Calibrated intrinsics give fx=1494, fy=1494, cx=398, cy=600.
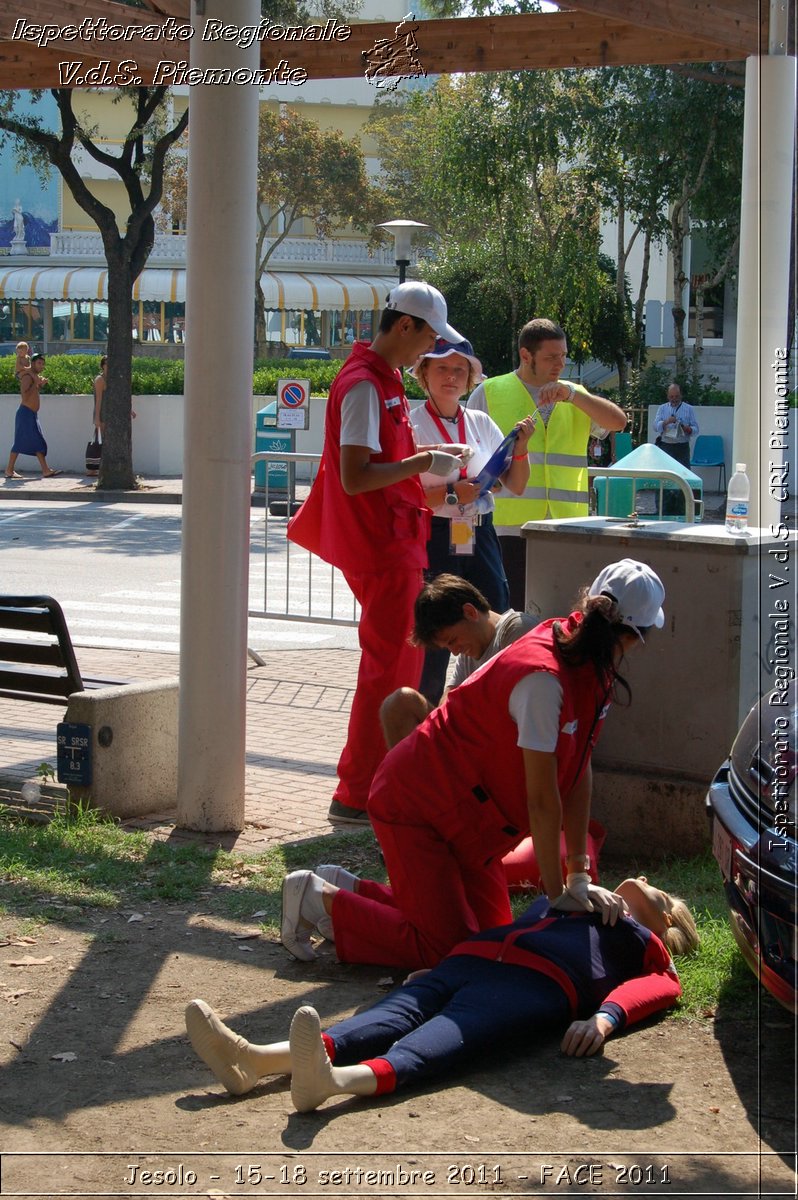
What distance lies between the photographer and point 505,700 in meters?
4.25

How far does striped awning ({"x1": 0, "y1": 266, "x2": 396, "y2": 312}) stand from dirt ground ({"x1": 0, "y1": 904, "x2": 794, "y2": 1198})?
47.2 meters

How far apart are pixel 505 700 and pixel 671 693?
5.06 ft

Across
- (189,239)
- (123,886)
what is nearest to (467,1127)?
(123,886)

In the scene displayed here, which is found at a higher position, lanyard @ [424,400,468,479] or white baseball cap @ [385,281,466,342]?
white baseball cap @ [385,281,466,342]

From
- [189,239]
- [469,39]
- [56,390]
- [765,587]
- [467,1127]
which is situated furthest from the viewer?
[56,390]

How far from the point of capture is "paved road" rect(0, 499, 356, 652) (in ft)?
37.4

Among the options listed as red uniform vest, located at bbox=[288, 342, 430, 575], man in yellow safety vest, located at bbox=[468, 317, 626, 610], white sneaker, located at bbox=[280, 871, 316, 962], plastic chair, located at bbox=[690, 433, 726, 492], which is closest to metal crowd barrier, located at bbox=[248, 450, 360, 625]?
man in yellow safety vest, located at bbox=[468, 317, 626, 610]

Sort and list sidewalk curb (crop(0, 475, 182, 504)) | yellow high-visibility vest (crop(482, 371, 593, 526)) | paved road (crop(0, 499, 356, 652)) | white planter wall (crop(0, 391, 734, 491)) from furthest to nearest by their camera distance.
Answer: white planter wall (crop(0, 391, 734, 491))
sidewalk curb (crop(0, 475, 182, 504))
paved road (crop(0, 499, 356, 652))
yellow high-visibility vest (crop(482, 371, 593, 526))

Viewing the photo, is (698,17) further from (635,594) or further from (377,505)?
(635,594)

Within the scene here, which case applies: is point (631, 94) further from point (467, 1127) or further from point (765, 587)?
point (467, 1127)

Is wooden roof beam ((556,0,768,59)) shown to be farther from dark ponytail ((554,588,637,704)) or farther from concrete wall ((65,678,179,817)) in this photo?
dark ponytail ((554,588,637,704))

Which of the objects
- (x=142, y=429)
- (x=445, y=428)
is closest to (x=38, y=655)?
(x=445, y=428)

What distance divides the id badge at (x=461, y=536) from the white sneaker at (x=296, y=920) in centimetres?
217

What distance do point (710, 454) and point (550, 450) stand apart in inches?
699
